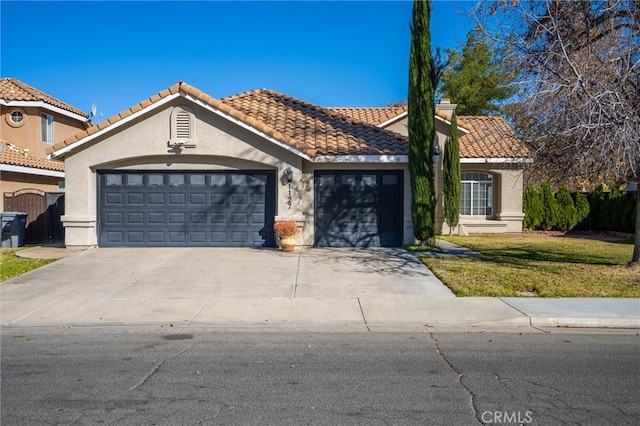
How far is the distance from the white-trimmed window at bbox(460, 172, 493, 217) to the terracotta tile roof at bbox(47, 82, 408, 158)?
20.9ft

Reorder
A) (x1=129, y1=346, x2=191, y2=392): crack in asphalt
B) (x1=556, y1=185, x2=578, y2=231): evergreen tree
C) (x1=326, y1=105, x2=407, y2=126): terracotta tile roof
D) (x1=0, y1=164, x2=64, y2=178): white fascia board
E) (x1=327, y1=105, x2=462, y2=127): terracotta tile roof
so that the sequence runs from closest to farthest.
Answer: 1. (x1=129, y1=346, x2=191, y2=392): crack in asphalt
2. (x1=0, y1=164, x2=64, y2=178): white fascia board
3. (x1=327, y1=105, x2=462, y2=127): terracotta tile roof
4. (x1=326, y1=105, x2=407, y2=126): terracotta tile roof
5. (x1=556, y1=185, x2=578, y2=231): evergreen tree

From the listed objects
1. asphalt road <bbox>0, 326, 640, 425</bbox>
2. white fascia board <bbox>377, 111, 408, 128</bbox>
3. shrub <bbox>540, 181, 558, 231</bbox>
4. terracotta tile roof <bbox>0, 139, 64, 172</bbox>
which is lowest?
asphalt road <bbox>0, 326, 640, 425</bbox>

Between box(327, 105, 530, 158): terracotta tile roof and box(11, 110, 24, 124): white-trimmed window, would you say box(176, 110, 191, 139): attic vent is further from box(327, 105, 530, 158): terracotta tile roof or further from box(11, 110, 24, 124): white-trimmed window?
box(11, 110, 24, 124): white-trimmed window

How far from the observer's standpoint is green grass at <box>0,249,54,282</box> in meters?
11.7

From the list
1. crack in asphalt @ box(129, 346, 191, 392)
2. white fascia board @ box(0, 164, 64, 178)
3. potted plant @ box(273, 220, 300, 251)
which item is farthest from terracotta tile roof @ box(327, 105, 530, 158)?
crack in asphalt @ box(129, 346, 191, 392)

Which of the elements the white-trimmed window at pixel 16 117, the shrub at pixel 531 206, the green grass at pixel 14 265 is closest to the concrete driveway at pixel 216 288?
the green grass at pixel 14 265

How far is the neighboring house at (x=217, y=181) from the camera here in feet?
49.6

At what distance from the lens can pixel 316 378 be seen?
18.1ft

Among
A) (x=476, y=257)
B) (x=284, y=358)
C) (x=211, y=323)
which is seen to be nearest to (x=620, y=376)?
(x=284, y=358)

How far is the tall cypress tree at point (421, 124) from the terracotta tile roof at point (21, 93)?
16.6m

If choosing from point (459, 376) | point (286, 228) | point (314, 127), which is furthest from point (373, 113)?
point (459, 376)

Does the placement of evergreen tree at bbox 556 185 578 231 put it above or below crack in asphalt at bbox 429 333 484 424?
above

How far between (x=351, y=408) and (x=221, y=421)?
115 cm

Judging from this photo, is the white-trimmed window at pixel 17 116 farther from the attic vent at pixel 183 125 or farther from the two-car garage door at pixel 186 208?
the attic vent at pixel 183 125
